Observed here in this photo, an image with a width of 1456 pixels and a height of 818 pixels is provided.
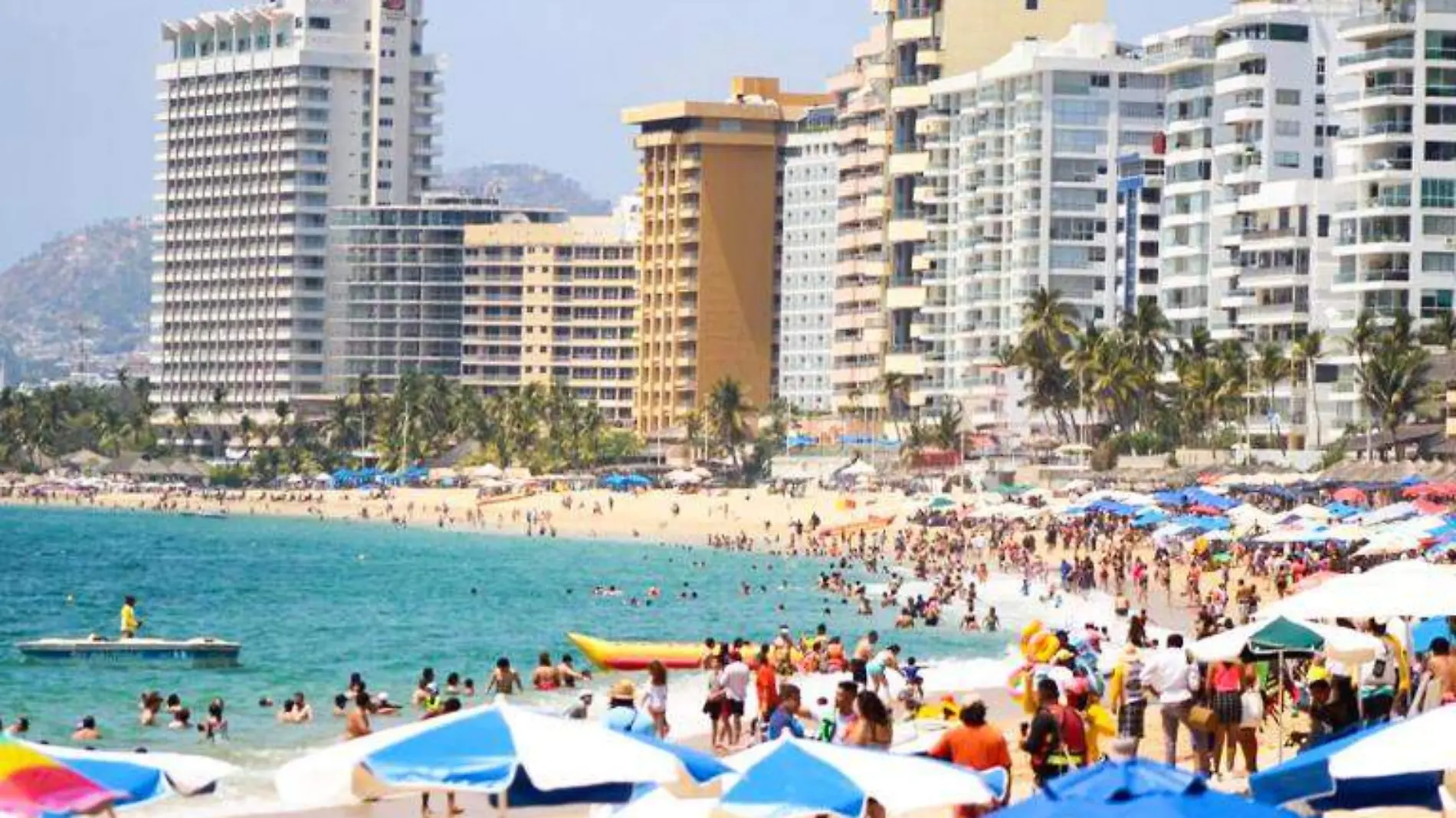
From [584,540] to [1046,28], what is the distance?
51.7 m

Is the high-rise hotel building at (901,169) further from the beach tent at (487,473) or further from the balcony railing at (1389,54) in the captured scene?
the balcony railing at (1389,54)

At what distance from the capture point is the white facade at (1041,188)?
536ft

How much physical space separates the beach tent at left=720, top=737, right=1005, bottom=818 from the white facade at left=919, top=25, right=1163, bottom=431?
140 m

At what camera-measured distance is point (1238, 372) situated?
132125 mm

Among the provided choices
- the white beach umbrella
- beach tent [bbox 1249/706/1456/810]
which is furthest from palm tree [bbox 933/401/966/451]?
the white beach umbrella

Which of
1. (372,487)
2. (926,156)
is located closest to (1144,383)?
(926,156)

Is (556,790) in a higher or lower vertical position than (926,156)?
lower

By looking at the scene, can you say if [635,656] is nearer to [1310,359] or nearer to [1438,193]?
[1310,359]

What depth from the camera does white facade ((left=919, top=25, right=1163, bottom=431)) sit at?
536 ft

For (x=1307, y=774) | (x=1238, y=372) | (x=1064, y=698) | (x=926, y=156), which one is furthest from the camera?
(x=926, y=156)

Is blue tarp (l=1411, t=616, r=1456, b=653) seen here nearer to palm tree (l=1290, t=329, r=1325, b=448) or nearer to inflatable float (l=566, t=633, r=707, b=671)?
inflatable float (l=566, t=633, r=707, b=671)

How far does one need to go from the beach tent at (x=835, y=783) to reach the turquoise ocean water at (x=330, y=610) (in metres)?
22.8

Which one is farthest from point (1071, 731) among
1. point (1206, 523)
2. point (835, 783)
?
point (1206, 523)

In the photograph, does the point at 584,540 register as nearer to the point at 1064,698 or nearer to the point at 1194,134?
the point at 1194,134
